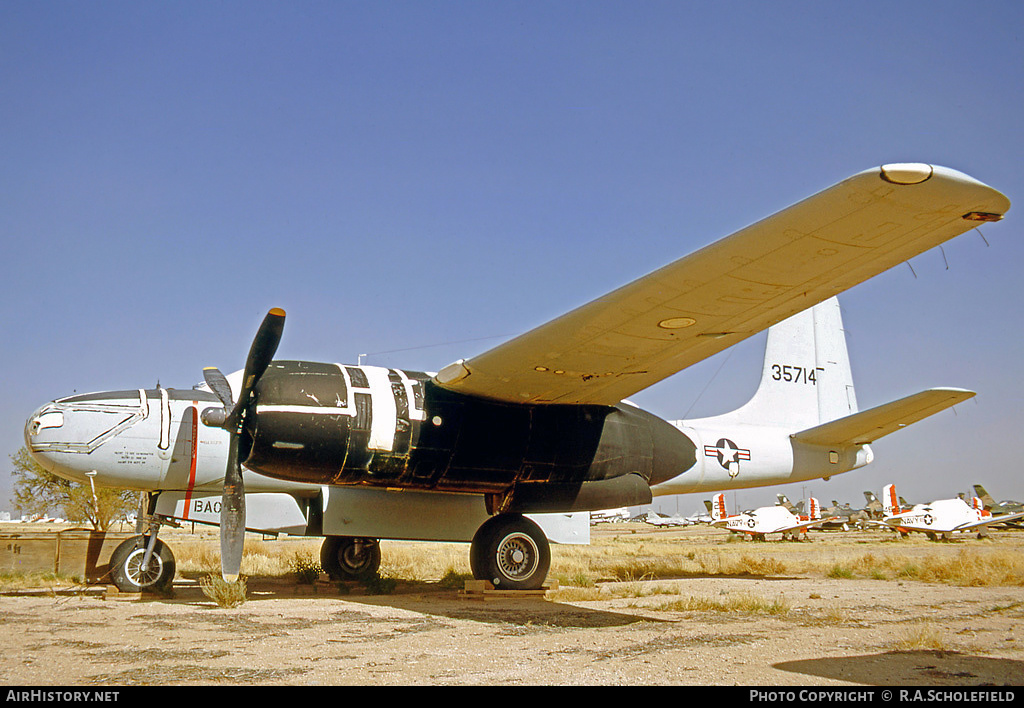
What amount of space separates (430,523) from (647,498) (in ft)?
11.2

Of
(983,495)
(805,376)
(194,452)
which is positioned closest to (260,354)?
(194,452)

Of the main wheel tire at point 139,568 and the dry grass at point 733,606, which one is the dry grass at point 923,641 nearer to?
the dry grass at point 733,606

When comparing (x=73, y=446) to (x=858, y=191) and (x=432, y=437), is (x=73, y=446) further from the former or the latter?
(x=858, y=191)

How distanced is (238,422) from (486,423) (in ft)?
10.4

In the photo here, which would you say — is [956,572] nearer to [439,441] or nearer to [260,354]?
[439,441]

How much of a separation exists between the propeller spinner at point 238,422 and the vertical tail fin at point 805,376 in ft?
30.8

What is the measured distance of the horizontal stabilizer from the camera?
12.5 m

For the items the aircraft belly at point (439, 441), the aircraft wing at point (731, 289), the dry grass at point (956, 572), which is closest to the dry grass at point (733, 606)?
the aircraft belly at point (439, 441)

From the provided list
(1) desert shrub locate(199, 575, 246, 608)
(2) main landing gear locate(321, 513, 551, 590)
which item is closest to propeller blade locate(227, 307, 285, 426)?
(1) desert shrub locate(199, 575, 246, 608)

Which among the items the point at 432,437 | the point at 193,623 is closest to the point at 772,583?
the point at 432,437

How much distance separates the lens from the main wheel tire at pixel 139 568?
1103cm

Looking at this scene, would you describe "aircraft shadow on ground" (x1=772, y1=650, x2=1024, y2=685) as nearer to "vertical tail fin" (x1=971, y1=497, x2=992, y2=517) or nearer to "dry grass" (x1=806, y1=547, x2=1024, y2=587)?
"dry grass" (x1=806, y1=547, x2=1024, y2=587)

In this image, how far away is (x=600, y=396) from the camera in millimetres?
11078

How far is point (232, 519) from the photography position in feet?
31.8
